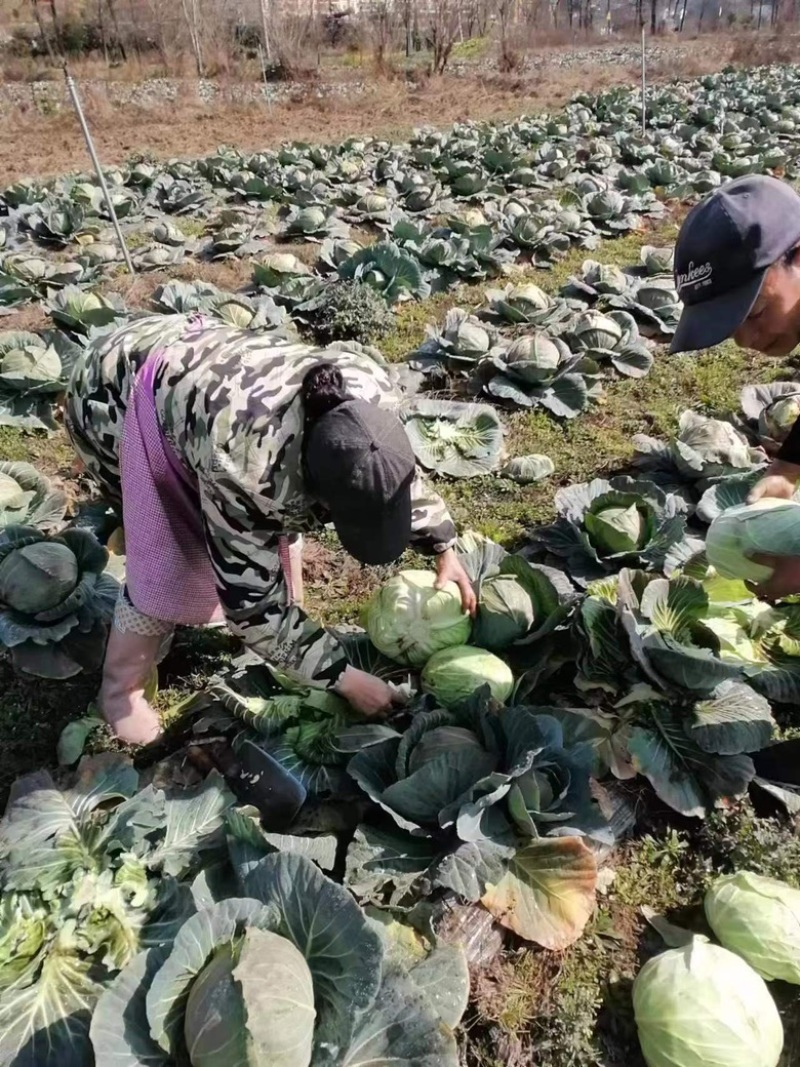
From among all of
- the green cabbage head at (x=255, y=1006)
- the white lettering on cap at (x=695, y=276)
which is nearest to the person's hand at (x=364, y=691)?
the green cabbage head at (x=255, y=1006)

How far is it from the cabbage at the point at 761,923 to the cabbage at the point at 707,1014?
0.37 feet

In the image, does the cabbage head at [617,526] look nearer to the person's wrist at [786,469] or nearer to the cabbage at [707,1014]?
the person's wrist at [786,469]

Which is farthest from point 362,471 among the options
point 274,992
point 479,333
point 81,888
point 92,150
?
point 92,150

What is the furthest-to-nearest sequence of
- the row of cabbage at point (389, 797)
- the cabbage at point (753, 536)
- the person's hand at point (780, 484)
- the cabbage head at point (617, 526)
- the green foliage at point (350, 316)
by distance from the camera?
1. the green foliage at point (350, 316)
2. the cabbage head at point (617, 526)
3. the person's hand at point (780, 484)
4. the cabbage at point (753, 536)
5. the row of cabbage at point (389, 797)

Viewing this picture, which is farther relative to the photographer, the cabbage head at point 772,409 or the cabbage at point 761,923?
the cabbage head at point 772,409

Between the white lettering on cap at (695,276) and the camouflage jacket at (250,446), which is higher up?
the white lettering on cap at (695,276)

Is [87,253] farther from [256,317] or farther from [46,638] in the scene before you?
[46,638]

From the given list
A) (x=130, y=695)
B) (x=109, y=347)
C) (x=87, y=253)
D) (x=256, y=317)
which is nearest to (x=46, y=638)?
(x=130, y=695)

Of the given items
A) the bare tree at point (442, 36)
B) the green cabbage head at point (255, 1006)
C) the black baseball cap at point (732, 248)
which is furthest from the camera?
the bare tree at point (442, 36)

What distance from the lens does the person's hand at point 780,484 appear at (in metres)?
2.88

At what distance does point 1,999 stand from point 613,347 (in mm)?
5615

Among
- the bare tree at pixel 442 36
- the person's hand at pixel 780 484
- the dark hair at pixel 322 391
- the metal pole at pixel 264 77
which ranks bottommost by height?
the person's hand at pixel 780 484

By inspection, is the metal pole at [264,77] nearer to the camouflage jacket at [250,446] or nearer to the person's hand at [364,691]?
the camouflage jacket at [250,446]

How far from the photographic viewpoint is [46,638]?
331 cm
